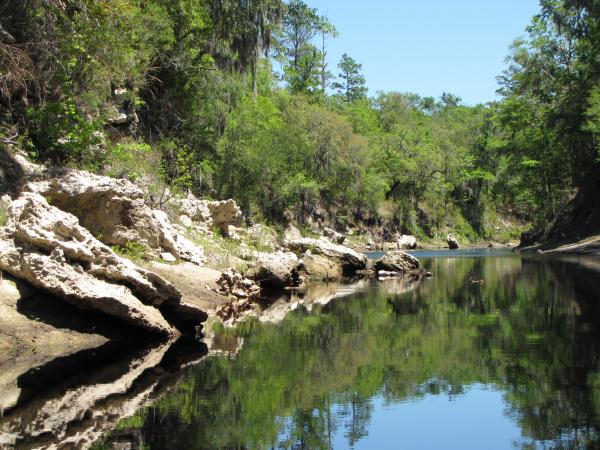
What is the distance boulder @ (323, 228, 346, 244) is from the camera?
49.1 metres

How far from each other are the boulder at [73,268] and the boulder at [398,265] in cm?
1879

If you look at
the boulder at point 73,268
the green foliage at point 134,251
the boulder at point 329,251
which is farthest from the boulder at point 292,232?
the boulder at point 73,268

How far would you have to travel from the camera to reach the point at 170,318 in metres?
13.9

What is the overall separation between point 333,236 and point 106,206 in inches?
1388

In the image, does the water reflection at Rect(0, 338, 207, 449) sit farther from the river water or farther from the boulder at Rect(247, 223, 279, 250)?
the boulder at Rect(247, 223, 279, 250)

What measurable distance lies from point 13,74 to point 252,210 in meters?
26.2

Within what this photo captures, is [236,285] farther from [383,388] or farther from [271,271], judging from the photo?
[383,388]

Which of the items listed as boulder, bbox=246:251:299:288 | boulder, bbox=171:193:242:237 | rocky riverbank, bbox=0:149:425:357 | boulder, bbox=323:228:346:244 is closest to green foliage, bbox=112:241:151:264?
rocky riverbank, bbox=0:149:425:357

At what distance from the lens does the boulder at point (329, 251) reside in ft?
99.2

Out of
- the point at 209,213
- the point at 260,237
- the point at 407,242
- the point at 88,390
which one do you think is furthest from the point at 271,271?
the point at 407,242

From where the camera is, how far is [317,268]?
2784cm

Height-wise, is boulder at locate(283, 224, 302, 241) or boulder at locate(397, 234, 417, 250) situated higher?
boulder at locate(397, 234, 417, 250)

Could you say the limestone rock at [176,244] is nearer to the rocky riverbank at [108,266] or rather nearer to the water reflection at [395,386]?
the rocky riverbank at [108,266]

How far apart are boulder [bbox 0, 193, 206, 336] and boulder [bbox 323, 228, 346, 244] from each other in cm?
3575
